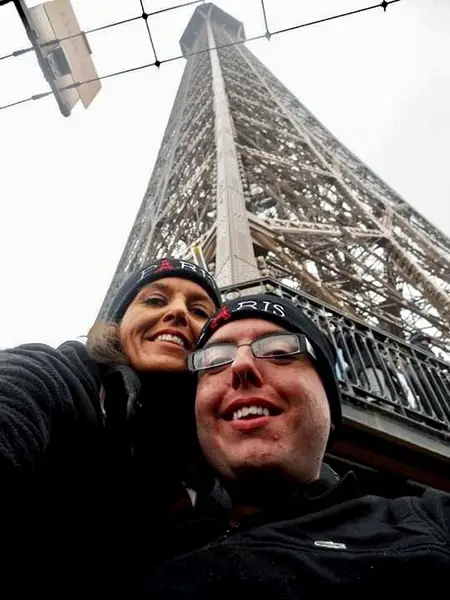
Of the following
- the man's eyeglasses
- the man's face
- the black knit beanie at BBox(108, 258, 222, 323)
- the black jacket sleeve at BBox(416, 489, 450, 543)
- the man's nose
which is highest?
the black knit beanie at BBox(108, 258, 222, 323)

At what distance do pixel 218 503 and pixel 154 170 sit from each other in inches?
957

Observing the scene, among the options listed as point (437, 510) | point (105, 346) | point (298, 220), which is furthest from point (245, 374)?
point (298, 220)

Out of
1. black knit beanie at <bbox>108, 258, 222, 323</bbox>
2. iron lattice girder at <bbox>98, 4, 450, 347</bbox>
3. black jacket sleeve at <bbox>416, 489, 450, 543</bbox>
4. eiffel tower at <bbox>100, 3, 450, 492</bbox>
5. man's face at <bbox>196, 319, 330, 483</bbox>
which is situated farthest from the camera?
iron lattice girder at <bbox>98, 4, 450, 347</bbox>

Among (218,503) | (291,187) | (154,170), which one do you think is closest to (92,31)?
(218,503)

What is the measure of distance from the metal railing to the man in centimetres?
147

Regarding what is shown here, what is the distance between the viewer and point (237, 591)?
1.10m

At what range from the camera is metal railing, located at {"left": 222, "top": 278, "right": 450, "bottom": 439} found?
10.6 ft

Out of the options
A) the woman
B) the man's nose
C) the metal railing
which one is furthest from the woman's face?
the metal railing

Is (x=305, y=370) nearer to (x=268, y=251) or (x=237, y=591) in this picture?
(x=237, y=591)

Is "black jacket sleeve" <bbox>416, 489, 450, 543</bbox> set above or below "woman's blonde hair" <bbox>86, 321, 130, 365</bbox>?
below

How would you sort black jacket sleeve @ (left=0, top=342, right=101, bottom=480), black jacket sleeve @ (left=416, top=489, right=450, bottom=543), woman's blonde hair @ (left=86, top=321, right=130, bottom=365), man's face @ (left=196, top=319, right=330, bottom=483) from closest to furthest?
black jacket sleeve @ (left=0, top=342, right=101, bottom=480) → black jacket sleeve @ (left=416, top=489, right=450, bottom=543) → man's face @ (left=196, top=319, right=330, bottom=483) → woman's blonde hair @ (left=86, top=321, right=130, bottom=365)

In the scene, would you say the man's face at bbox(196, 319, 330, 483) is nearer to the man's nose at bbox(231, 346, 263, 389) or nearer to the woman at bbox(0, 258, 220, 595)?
the man's nose at bbox(231, 346, 263, 389)

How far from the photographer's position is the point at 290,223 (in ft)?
32.1

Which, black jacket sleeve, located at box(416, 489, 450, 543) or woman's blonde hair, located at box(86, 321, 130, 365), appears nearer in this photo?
black jacket sleeve, located at box(416, 489, 450, 543)
